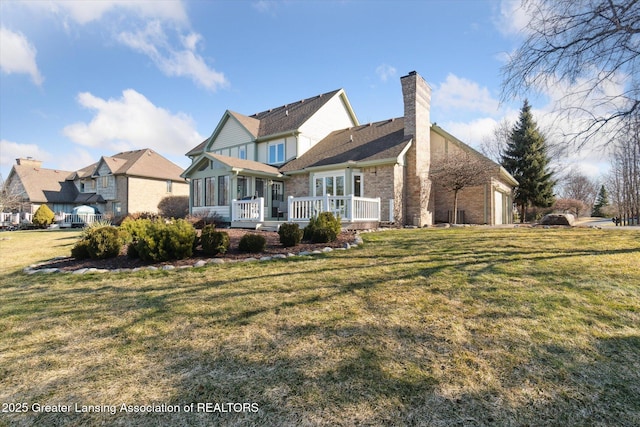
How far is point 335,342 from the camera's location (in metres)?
3.19

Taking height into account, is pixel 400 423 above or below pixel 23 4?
below

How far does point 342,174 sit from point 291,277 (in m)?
11.8

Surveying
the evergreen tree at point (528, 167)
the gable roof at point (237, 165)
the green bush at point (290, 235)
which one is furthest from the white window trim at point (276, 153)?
the evergreen tree at point (528, 167)

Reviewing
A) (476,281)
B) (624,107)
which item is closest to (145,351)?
(476,281)

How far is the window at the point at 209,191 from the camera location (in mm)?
18250

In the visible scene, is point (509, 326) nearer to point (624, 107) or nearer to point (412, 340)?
point (412, 340)

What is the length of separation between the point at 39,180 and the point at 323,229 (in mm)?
38419

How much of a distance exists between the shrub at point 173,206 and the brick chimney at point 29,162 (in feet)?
58.9

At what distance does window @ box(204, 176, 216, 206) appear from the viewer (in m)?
18.2

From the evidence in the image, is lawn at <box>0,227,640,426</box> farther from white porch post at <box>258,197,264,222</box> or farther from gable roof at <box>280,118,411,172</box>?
gable roof at <box>280,118,411,172</box>

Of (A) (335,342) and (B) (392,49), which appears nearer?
(A) (335,342)

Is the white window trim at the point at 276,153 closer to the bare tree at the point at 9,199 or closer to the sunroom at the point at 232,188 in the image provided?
the sunroom at the point at 232,188

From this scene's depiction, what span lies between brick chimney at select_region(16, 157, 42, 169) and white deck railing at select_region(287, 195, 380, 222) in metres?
37.7

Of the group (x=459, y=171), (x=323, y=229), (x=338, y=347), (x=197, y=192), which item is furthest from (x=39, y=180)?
(x=338, y=347)
